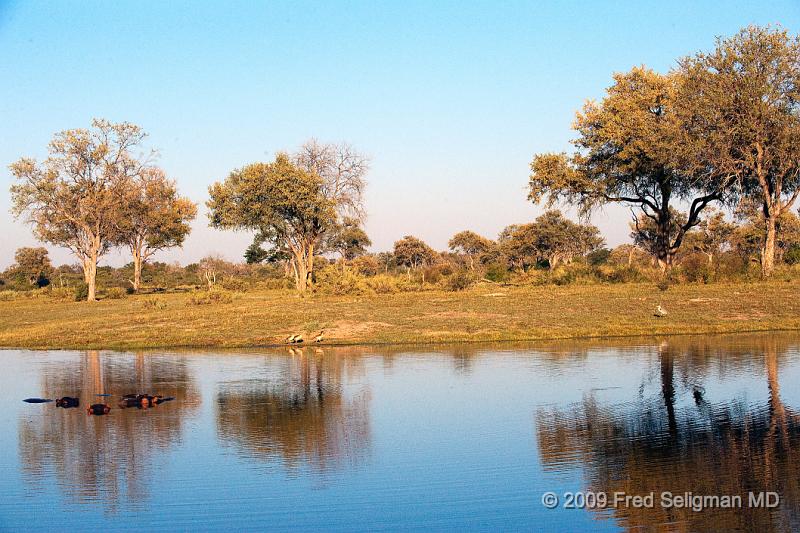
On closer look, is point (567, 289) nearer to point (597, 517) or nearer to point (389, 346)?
point (389, 346)

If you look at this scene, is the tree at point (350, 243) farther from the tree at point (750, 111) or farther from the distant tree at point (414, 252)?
the tree at point (750, 111)

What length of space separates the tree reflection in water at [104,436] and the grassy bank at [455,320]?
6379 mm

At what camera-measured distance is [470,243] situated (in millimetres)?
105062

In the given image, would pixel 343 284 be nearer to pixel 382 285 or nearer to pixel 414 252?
pixel 382 285

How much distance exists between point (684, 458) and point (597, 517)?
7.35ft

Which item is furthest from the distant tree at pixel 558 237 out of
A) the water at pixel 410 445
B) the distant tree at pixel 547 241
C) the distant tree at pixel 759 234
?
the water at pixel 410 445

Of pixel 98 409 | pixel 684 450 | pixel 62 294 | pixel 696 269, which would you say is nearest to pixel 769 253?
pixel 696 269

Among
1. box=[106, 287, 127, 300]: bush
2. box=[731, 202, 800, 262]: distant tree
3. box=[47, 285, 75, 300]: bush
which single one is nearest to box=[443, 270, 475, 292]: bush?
box=[106, 287, 127, 300]: bush

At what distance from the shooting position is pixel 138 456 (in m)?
10.3

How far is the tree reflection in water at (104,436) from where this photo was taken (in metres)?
9.17

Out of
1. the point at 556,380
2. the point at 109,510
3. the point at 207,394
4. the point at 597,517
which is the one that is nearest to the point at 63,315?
the point at 207,394

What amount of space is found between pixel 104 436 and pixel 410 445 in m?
4.35

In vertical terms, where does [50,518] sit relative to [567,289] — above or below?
below

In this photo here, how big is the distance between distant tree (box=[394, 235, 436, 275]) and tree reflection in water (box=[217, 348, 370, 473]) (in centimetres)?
8240
